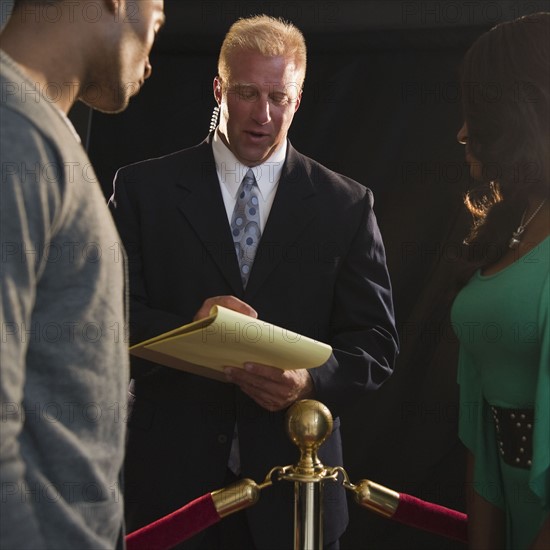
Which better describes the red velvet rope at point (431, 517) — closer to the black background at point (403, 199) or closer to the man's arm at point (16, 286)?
the man's arm at point (16, 286)

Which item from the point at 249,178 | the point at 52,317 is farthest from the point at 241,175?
the point at 52,317

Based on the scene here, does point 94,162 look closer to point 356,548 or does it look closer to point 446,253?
point 446,253

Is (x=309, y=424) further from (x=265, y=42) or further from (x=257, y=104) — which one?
(x=265, y=42)

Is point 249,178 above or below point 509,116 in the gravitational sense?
below

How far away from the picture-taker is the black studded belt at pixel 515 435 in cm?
152

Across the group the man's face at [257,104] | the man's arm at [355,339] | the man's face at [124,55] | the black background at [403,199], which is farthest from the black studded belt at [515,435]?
the black background at [403,199]

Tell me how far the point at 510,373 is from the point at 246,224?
87cm

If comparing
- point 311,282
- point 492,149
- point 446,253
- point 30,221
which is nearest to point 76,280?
point 30,221

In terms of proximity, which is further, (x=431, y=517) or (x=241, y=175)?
(x=241, y=175)

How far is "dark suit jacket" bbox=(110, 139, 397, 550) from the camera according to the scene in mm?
2090

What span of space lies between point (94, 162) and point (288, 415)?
1.87 meters

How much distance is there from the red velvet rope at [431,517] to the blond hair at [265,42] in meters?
1.11

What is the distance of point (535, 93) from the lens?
1.57 meters

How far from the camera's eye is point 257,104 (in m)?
2.25
